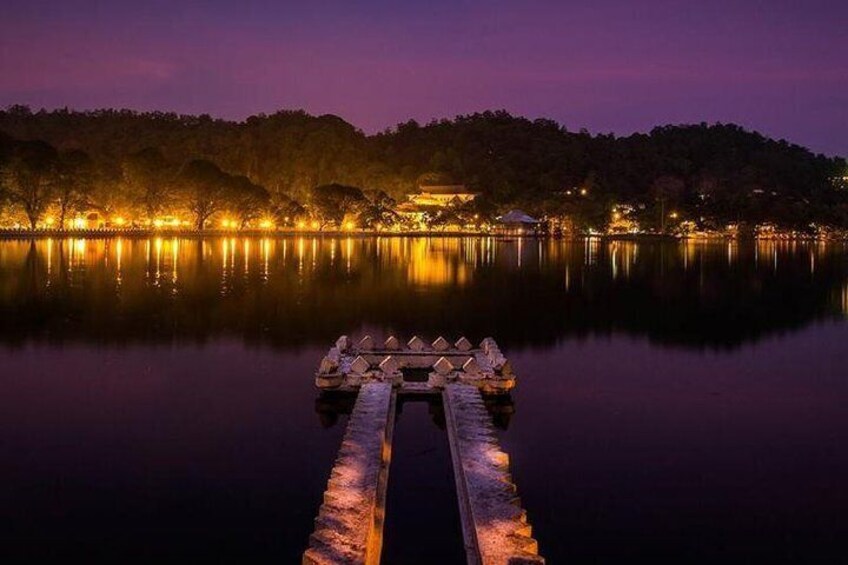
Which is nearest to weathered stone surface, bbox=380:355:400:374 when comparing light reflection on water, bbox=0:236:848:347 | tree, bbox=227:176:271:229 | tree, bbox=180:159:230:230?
light reflection on water, bbox=0:236:848:347

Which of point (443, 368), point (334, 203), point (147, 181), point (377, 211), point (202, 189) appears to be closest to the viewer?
point (443, 368)

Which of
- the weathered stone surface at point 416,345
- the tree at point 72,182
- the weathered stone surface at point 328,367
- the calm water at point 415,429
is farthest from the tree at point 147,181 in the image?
the weathered stone surface at point 328,367

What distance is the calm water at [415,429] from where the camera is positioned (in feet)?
28.2

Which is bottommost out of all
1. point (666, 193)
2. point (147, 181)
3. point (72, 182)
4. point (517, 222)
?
point (517, 222)

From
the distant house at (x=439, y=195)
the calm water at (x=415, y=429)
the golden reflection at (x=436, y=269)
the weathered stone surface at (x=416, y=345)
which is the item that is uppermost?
the distant house at (x=439, y=195)

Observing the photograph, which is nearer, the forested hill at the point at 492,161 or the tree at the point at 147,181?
the tree at the point at 147,181

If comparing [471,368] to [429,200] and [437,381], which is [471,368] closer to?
[437,381]

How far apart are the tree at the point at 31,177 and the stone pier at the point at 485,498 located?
69583 mm

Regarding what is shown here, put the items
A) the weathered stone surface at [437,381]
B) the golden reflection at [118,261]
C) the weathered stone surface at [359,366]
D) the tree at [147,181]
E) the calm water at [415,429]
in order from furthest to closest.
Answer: the tree at [147,181] < the golden reflection at [118,261] < the weathered stone surface at [359,366] < the weathered stone surface at [437,381] < the calm water at [415,429]

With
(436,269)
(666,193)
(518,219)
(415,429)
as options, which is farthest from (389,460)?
(666,193)

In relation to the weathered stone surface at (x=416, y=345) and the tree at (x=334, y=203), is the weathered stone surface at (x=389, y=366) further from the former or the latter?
the tree at (x=334, y=203)

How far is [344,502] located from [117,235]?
78.4 m

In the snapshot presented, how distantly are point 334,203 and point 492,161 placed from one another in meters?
58.4

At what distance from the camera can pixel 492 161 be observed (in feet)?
498
